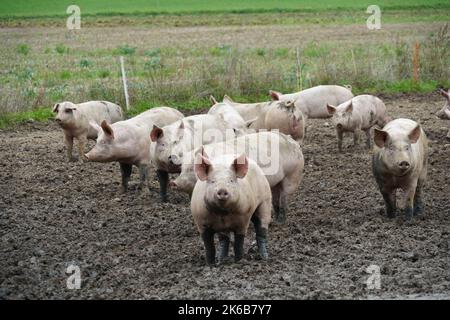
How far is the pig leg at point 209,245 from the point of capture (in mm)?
7984

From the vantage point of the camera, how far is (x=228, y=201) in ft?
24.6

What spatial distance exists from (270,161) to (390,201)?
1.44 m

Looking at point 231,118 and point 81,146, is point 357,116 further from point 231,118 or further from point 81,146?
point 81,146

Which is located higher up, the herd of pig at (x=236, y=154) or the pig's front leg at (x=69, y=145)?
the herd of pig at (x=236, y=154)

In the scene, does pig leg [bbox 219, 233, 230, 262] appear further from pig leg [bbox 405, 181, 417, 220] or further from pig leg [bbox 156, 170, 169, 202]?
pig leg [bbox 156, 170, 169, 202]

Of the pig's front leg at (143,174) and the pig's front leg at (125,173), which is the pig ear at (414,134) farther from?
the pig's front leg at (125,173)

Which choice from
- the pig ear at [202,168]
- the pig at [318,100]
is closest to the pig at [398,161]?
the pig ear at [202,168]

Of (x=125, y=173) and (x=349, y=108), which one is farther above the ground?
(x=349, y=108)

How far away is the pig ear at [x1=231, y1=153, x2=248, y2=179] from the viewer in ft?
25.3

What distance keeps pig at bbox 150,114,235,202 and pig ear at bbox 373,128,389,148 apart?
210 cm

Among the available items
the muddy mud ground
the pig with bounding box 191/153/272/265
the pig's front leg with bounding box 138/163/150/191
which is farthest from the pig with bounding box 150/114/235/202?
the pig with bounding box 191/153/272/265

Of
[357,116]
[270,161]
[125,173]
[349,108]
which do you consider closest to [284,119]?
[349,108]

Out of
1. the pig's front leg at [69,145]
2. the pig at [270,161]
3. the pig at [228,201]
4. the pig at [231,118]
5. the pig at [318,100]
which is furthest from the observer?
the pig at [318,100]

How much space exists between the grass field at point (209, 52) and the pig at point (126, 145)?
19.8ft
